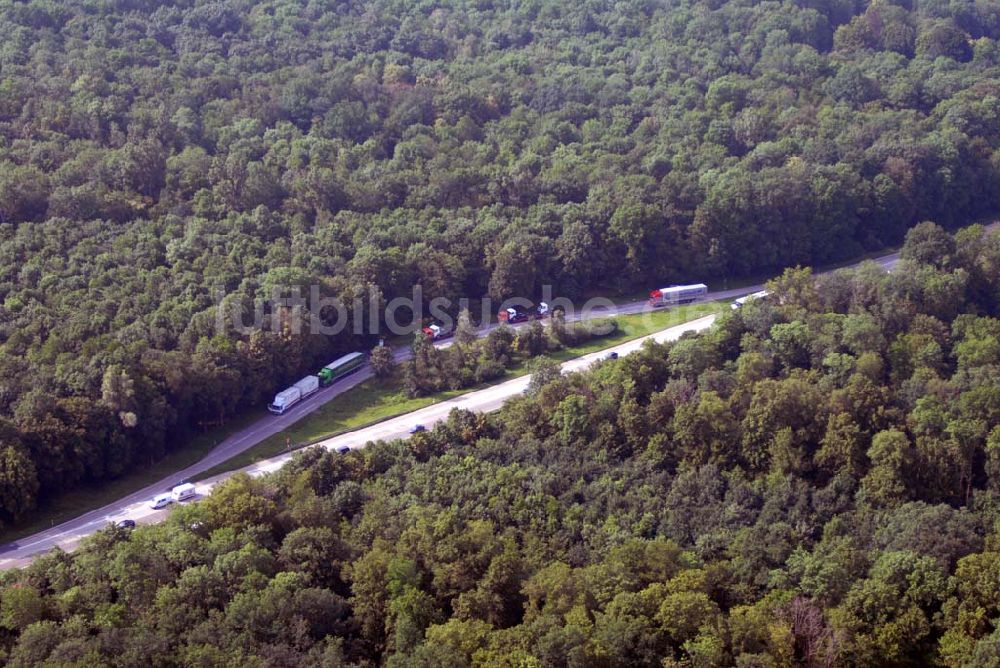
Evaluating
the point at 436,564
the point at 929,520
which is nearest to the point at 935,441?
the point at 929,520

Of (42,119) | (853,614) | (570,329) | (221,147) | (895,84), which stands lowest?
(853,614)

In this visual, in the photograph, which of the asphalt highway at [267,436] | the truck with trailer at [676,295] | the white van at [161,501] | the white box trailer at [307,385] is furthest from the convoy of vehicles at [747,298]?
the white van at [161,501]

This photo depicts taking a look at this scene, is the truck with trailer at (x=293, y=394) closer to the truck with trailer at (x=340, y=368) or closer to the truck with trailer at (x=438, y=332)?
the truck with trailer at (x=340, y=368)

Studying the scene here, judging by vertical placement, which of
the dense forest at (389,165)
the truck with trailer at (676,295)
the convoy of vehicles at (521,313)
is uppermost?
the dense forest at (389,165)

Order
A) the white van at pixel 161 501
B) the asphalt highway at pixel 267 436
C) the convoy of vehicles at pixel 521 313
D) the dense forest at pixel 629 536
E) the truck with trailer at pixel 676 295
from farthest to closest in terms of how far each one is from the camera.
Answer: the truck with trailer at pixel 676 295 < the convoy of vehicles at pixel 521 313 < the white van at pixel 161 501 < the asphalt highway at pixel 267 436 < the dense forest at pixel 629 536

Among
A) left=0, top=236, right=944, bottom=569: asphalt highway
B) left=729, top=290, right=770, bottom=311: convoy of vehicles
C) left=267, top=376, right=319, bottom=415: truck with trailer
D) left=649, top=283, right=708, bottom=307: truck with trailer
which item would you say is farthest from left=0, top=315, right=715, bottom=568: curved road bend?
left=649, top=283, right=708, bottom=307: truck with trailer

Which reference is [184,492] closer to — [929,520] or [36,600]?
[36,600]

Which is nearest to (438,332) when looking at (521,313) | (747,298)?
(521,313)
